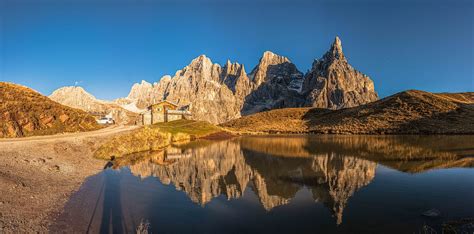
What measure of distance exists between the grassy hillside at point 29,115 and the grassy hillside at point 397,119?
66.5 metres

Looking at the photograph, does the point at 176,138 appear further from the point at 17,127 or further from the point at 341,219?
the point at 341,219

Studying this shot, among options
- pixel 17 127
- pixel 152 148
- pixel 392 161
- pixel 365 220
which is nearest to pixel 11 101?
pixel 17 127

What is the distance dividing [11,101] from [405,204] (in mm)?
48601

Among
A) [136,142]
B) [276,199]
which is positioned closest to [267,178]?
[276,199]

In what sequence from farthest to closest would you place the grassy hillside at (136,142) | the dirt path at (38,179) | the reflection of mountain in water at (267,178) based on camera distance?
the grassy hillside at (136,142) < the reflection of mountain in water at (267,178) < the dirt path at (38,179)

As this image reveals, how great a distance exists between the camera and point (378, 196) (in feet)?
51.3

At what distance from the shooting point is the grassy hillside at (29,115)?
3532 cm

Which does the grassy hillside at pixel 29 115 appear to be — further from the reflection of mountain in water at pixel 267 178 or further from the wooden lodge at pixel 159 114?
the wooden lodge at pixel 159 114

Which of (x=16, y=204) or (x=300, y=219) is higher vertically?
(x=16, y=204)

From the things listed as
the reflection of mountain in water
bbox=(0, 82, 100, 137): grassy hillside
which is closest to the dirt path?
the reflection of mountain in water

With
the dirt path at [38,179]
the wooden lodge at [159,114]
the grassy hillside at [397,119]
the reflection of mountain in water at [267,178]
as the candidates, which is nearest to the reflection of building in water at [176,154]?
the reflection of mountain in water at [267,178]

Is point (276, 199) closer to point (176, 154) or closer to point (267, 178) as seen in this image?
point (267, 178)

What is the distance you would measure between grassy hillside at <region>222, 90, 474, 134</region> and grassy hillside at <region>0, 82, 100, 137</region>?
66.5 metres

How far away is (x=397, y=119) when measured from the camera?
88.5 m
